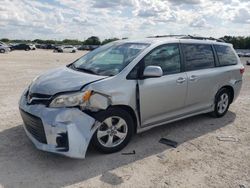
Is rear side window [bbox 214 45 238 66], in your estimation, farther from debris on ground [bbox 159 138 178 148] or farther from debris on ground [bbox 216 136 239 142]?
debris on ground [bbox 159 138 178 148]

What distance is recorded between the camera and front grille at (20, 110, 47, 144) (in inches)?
151

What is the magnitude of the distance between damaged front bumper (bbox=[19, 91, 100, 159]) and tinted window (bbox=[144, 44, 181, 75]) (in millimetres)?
1471

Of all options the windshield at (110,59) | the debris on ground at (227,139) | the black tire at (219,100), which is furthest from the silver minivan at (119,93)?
the debris on ground at (227,139)

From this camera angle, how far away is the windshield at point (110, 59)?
4477 mm

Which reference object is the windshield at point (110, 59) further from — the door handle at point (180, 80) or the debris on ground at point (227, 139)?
the debris on ground at point (227, 139)

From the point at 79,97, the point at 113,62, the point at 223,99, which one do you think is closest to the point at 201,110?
the point at 223,99

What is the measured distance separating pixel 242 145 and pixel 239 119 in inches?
61.1

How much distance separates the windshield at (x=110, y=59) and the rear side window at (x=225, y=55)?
6.73ft

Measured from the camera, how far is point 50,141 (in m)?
3.77

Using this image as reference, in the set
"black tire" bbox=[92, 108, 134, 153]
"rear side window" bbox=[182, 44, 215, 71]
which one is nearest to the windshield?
"black tire" bbox=[92, 108, 134, 153]

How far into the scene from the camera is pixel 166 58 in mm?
4883

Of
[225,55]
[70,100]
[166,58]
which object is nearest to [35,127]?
[70,100]

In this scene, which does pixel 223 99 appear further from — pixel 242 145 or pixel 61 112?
pixel 61 112

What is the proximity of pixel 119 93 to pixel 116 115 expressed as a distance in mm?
326
